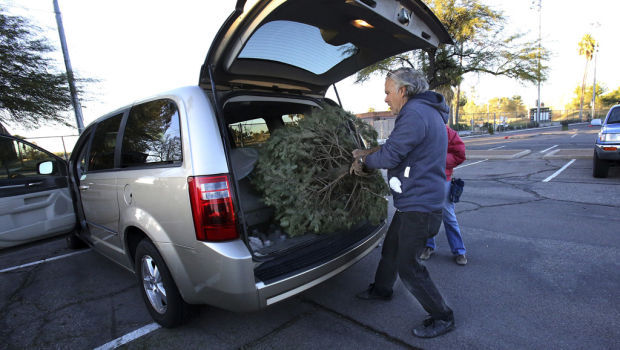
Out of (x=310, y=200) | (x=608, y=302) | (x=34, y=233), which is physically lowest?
(x=608, y=302)

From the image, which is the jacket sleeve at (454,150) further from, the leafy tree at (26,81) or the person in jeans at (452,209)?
the leafy tree at (26,81)

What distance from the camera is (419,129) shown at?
2.10m

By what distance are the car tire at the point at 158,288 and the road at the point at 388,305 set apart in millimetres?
148

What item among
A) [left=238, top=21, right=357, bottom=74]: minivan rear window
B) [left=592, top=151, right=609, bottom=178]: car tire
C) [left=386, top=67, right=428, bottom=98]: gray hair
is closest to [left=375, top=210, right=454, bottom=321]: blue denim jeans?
[left=386, top=67, right=428, bottom=98]: gray hair

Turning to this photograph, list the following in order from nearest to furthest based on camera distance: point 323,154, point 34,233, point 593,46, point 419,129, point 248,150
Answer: point 419,129
point 323,154
point 248,150
point 34,233
point 593,46

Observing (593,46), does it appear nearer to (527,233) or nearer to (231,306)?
(527,233)

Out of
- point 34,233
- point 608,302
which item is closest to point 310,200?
point 608,302

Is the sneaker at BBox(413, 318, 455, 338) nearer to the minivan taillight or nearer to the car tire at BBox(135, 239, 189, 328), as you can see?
the minivan taillight

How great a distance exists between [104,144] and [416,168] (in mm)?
3083

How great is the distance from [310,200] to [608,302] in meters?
2.58

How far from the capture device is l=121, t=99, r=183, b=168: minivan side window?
239 cm

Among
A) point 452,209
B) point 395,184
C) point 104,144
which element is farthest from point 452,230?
point 104,144

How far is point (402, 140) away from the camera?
213 centimetres

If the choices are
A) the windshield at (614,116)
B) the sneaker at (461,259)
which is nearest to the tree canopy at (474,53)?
the windshield at (614,116)
